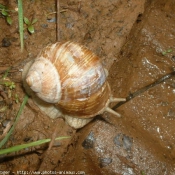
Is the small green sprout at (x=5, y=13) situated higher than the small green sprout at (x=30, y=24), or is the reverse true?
the small green sprout at (x=5, y=13)

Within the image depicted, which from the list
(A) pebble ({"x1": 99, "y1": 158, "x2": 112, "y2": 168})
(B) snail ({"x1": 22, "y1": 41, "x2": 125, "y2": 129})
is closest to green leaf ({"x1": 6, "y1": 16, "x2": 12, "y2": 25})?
(B) snail ({"x1": 22, "y1": 41, "x2": 125, "y2": 129})

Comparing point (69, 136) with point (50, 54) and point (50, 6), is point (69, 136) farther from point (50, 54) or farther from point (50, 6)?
point (50, 6)

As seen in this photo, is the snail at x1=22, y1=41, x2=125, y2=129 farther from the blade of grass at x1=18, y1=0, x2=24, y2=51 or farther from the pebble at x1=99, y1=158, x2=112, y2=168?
the pebble at x1=99, y1=158, x2=112, y2=168

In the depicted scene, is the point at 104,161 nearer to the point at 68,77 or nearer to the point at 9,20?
the point at 68,77

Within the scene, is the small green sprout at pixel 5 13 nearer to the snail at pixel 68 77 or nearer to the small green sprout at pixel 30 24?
the small green sprout at pixel 30 24

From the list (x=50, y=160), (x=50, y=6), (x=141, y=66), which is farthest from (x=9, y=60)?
(x=141, y=66)

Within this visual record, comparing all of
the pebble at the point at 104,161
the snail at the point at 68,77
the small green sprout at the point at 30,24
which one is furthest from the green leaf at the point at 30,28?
the pebble at the point at 104,161

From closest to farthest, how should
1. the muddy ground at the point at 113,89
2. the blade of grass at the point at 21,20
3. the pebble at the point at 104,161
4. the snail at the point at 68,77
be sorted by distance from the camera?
1. the snail at the point at 68,77
2. the blade of grass at the point at 21,20
3. the muddy ground at the point at 113,89
4. the pebble at the point at 104,161

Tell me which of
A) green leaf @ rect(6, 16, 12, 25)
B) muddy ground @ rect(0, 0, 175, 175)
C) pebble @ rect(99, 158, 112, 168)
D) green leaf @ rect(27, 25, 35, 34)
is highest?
green leaf @ rect(6, 16, 12, 25)
